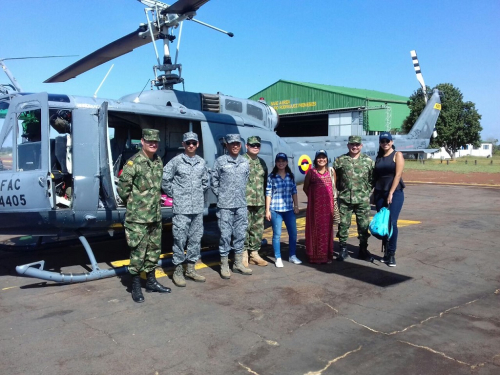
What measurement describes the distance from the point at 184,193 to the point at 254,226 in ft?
4.34

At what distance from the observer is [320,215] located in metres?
5.94

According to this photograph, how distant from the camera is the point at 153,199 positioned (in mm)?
4734

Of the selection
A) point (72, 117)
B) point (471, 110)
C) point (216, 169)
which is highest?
point (471, 110)

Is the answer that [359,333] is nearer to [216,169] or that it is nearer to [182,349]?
[182,349]

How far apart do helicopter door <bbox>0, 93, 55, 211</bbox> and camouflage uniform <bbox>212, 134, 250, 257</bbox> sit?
2012 mm

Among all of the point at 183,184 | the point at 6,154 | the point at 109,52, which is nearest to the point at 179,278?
the point at 183,184

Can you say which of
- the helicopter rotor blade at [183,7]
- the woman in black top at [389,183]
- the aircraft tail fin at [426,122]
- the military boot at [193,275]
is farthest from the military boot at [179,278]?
the aircraft tail fin at [426,122]

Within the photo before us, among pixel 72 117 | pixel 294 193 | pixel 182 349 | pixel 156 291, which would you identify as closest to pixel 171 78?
pixel 72 117

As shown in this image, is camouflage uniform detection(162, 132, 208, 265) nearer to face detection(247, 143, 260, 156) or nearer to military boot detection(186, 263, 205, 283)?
military boot detection(186, 263, 205, 283)

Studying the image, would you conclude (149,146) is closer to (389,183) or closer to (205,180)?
(205,180)

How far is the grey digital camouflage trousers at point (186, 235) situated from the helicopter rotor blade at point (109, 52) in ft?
14.9

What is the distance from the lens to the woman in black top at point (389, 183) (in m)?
5.70

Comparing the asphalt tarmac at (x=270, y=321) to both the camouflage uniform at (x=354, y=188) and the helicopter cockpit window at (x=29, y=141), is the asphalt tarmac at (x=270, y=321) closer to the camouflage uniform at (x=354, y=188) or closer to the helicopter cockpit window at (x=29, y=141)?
the camouflage uniform at (x=354, y=188)

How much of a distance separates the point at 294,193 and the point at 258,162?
0.66 meters
